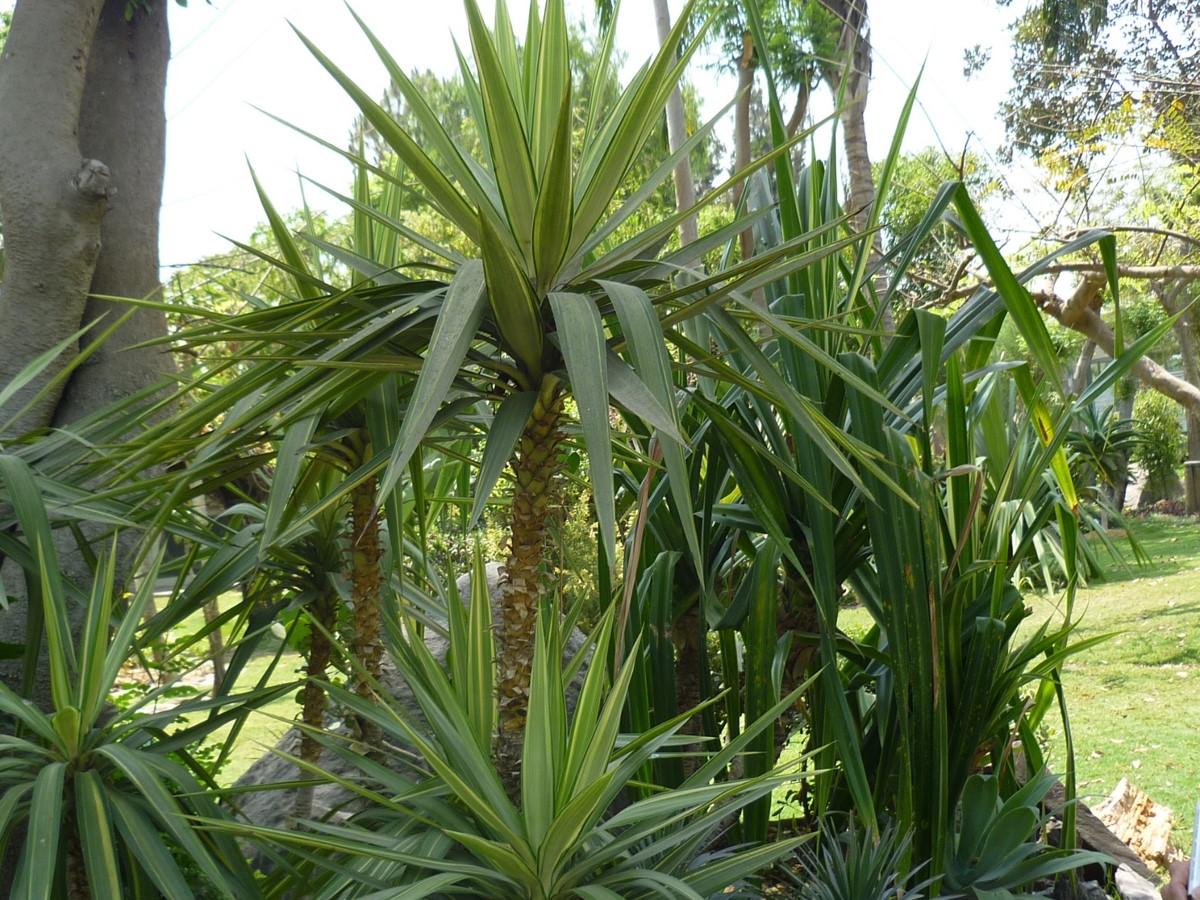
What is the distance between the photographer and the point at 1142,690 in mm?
5656

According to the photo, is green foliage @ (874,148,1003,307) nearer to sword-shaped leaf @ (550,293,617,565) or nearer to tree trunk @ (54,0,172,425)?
tree trunk @ (54,0,172,425)

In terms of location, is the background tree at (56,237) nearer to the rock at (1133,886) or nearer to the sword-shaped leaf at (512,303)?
the sword-shaped leaf at (512,303)

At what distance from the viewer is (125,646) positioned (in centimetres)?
159

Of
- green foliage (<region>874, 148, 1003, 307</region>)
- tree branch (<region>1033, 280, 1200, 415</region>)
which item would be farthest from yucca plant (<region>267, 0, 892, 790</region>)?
green foliage (<region>874, 148, 1003, 307</region>)

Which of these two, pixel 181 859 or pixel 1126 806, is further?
pixel 1126 806

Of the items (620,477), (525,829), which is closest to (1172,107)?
(620,477)

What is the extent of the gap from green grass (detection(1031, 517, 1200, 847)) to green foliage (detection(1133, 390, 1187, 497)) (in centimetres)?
703

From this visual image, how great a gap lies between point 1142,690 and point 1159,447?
11.6 meters

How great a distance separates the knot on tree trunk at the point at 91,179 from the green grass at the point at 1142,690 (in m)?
2.86

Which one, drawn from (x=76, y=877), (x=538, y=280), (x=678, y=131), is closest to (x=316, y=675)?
(x=76, y=877)

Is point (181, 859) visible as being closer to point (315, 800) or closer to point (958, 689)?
point (315, 800)

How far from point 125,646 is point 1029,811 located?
5.35ft

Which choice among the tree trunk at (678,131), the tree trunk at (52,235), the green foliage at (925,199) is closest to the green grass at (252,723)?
the tree trunk at (52,235)

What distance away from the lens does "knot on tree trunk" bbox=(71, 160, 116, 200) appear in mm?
2336
